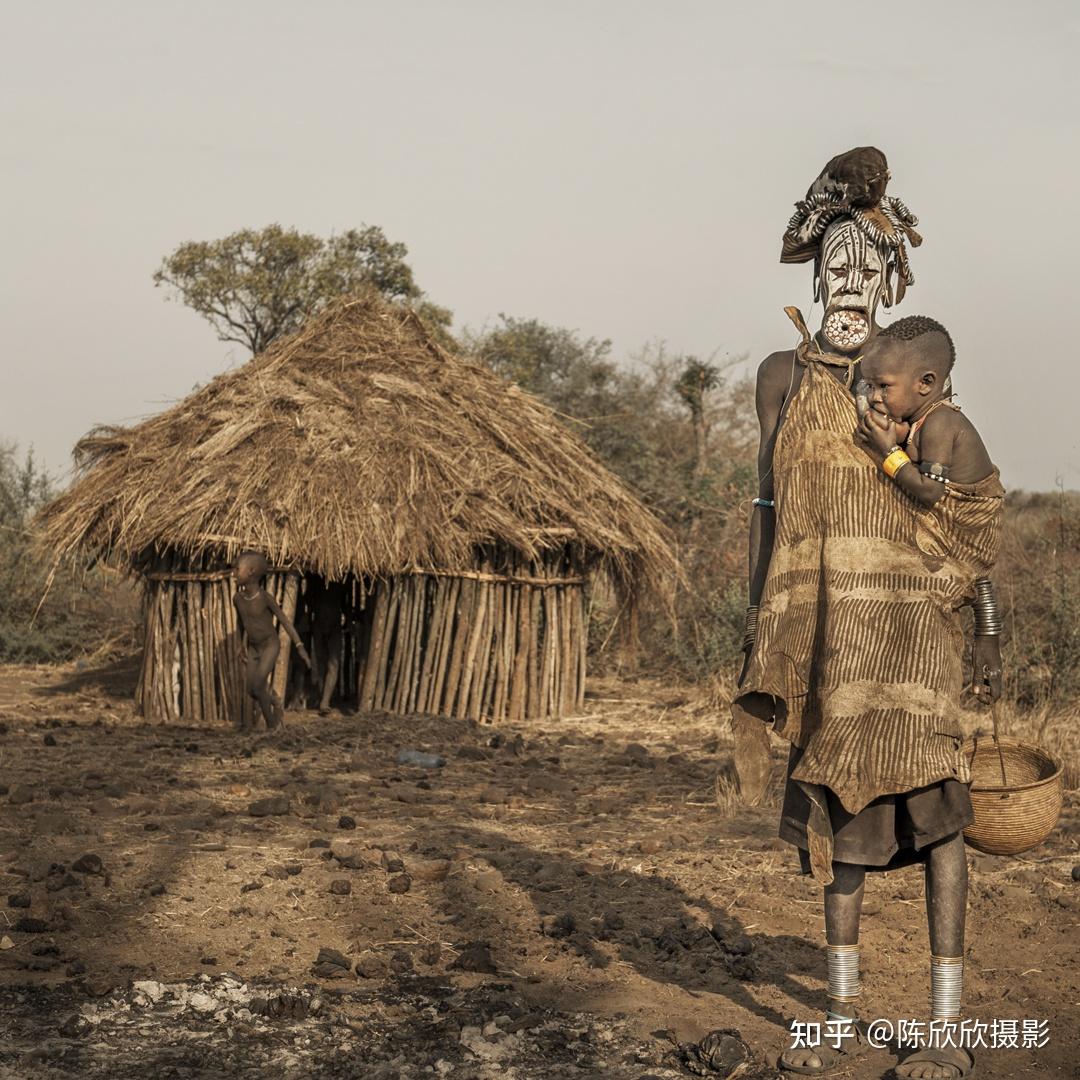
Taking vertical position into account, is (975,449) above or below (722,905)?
above

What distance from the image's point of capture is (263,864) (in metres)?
5.42

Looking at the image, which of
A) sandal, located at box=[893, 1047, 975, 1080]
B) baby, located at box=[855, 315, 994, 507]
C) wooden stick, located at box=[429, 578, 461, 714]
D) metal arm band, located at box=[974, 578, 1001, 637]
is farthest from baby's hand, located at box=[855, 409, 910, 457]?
wooden stick, located at box=[429, 578, 461, 714]

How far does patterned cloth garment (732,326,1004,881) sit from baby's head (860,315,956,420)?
0.10m

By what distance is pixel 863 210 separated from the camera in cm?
369

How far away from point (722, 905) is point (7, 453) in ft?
62.9

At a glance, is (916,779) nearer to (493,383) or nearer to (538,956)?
(538,956)

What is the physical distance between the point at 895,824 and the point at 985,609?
0.57 metres

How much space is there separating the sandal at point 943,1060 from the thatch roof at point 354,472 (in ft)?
24.1

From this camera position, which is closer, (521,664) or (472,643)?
(472,643)

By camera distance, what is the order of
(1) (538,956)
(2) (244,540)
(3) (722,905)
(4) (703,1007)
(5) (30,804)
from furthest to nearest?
(2) (244,540) → (5) (30,804) → (3) (722,905) → (1) (538,956) → (4) (703,1007)

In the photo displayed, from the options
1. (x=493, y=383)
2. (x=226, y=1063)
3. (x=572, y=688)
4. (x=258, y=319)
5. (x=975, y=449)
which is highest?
(x=258, y=319)

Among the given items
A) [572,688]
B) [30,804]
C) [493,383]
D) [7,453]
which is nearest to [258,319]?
[7,453]

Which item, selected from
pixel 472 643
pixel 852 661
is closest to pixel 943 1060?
pixel 852 661

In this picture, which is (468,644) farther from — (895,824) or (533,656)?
(895,824)
